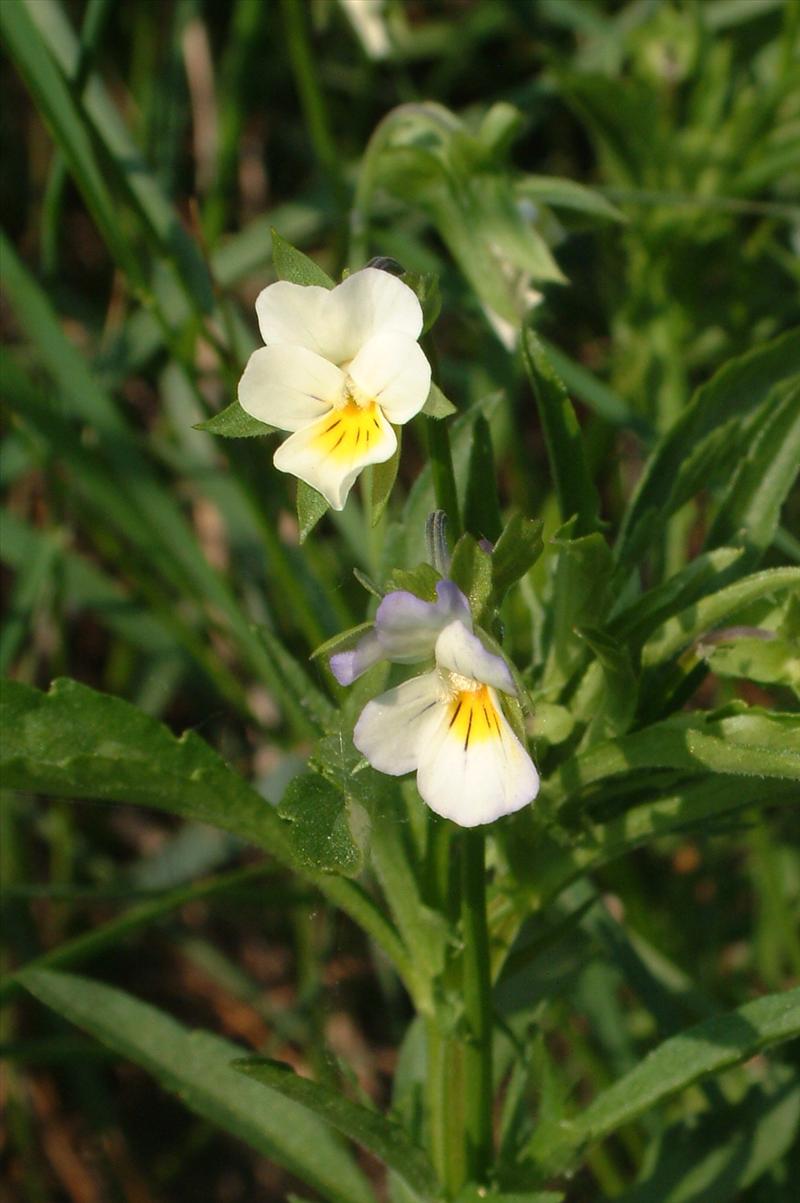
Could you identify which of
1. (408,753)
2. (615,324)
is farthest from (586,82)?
(408,753)

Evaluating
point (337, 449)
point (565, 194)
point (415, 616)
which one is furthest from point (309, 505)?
point (565, 194)

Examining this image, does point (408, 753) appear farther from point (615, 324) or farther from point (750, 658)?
point (615, 324)

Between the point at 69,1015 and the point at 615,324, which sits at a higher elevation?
the point at 615,324

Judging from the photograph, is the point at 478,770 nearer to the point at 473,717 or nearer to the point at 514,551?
the point at 473,717

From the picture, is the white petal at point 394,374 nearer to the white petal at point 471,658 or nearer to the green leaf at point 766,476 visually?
the white petal at point 471,658

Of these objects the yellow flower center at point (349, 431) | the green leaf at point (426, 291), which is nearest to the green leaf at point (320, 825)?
the yellow flower center at point (349, 431)

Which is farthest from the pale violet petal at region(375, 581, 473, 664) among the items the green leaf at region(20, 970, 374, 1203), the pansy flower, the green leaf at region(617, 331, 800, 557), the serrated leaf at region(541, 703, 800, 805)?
the green leaf at region(20, 970, 374, 1203)

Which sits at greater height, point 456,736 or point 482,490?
point 482,490
